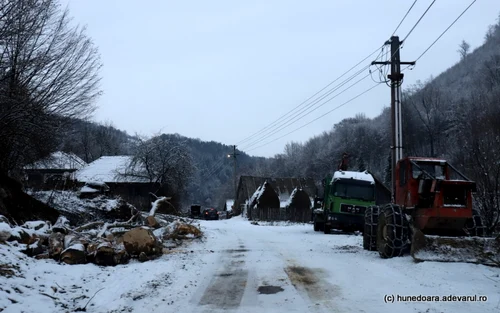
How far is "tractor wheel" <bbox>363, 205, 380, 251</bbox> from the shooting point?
13.3 m

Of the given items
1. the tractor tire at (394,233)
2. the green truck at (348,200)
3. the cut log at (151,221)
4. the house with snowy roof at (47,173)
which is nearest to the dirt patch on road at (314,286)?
the tractor tire at (394,233)

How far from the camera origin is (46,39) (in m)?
13.5

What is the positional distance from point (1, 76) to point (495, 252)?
1335 centimetres

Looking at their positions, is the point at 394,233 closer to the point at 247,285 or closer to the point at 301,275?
the point at 301,275

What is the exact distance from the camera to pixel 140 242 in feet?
38.9

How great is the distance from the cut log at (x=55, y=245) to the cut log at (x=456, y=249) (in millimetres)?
8057

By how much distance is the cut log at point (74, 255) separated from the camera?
→ 9.59 metres

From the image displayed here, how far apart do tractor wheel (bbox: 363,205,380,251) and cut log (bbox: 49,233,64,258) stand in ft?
28.6

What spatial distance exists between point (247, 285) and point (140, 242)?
14.8 feet

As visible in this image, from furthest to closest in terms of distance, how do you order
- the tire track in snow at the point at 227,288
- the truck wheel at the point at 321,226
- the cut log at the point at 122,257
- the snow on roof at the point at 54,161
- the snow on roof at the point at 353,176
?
the truck wheel at the point at 321,226
the snow on roof at the point at 353,176
the snow on roof at the point at 54,161
the cut log at the point at 122,257
the tire track in snow at the point at 227,288

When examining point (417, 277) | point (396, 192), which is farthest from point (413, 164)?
point (417, 277)

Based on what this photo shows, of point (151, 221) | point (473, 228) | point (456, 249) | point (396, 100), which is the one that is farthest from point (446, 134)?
point (456, 249)

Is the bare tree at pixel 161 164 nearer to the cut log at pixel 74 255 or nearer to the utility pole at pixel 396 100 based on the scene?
the utility pole at pixel 396 100

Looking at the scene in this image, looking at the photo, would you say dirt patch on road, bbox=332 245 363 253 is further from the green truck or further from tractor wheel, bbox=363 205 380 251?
the green truck
